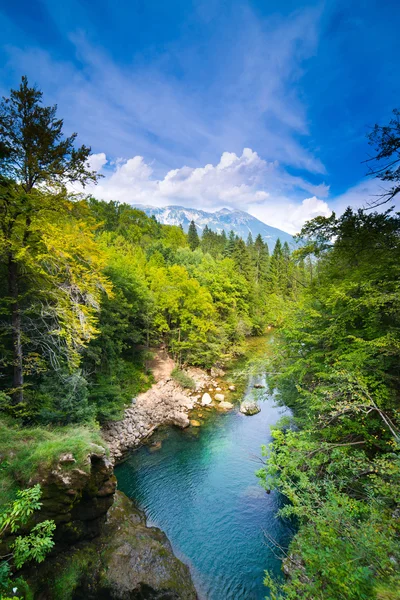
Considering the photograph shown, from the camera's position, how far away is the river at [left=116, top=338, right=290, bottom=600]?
8.29 meters

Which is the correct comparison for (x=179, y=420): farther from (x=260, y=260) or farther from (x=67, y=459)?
(x=260, y=260)

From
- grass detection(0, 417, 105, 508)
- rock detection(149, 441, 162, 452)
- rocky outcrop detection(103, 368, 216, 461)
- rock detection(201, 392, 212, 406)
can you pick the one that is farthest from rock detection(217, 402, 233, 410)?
grass detection(0, 417, 105, 508)

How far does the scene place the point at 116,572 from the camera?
22.6 feet

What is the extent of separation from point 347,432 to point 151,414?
1357 centimetres

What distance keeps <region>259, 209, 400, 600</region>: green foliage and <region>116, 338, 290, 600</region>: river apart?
5.99ft

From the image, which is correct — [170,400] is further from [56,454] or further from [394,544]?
[394,544]

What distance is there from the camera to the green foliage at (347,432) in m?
3.66

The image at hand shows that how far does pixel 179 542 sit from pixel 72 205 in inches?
492

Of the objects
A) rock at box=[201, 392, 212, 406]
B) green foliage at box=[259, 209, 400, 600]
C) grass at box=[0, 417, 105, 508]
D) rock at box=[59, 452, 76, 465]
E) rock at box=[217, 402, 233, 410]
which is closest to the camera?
green foliage at box=[259, 209, 400, 600]

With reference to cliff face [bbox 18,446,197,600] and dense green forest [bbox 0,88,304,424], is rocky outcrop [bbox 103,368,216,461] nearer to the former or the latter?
dense green forest [bbox 0,88,304,424]

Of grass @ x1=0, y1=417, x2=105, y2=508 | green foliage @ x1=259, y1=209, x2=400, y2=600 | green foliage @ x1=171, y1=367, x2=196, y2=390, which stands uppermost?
green foliage @ x1=259, y1=209, x2=400, y2=600

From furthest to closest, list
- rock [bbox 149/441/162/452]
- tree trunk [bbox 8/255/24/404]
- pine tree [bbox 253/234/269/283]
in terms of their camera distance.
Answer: pine tree [bbox 253/234/269/283], rock [bbox 149/441/162/452], tree trunk [bbox 8/255/24/404]

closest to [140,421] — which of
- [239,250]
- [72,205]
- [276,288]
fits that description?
[72,205]

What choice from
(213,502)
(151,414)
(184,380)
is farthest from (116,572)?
(184,380)
